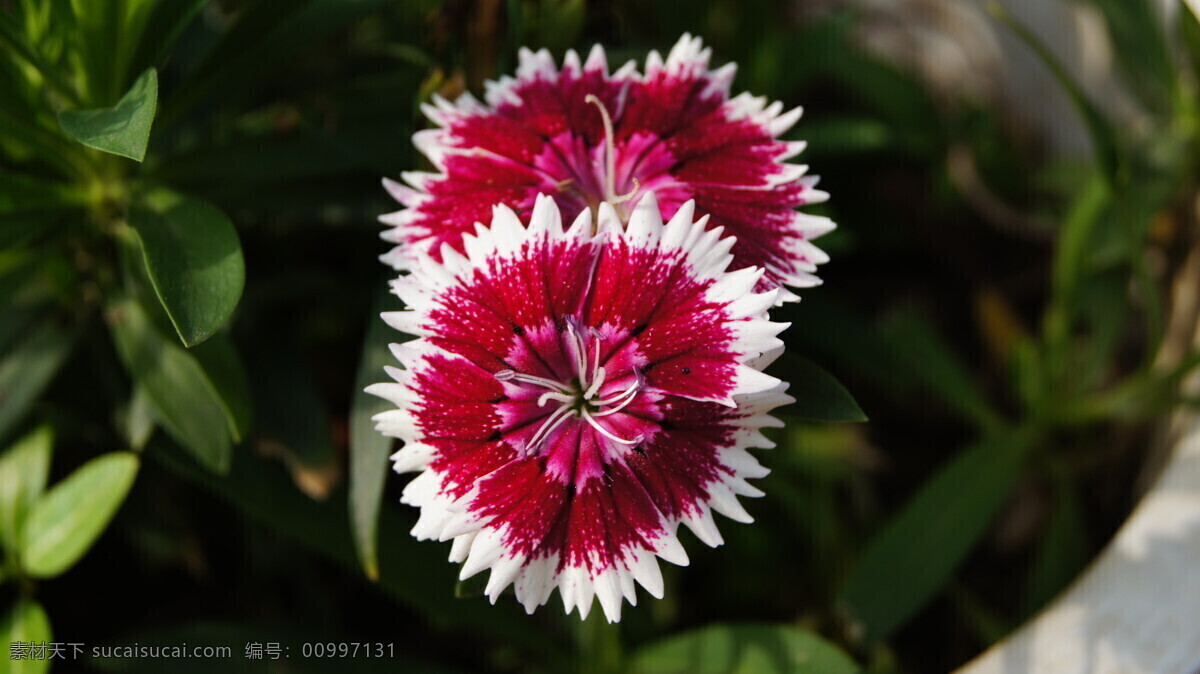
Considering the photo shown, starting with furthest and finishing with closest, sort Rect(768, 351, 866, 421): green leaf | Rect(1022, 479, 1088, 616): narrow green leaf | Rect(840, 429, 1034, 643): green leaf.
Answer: Rect(1022, 479, 1088, 616): narrow green leaf → Rect(840, 429, 1034, 643): green leaf → Rect(768, 351, 866, 421): green leaf

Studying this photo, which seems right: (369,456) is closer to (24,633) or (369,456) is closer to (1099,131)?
(24,633)

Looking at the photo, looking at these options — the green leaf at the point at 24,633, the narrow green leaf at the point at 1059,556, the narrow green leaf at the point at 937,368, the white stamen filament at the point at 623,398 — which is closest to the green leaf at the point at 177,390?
the green leaf at the point at 24,633

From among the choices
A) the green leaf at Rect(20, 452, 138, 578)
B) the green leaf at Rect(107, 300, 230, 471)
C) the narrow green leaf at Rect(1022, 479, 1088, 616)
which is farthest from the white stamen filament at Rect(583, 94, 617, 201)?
the narrow green leaf at Rect(1022, 479, 1088, 616)

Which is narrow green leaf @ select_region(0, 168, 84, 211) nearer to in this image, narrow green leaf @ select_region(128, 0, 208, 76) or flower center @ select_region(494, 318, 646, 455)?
narrow green leaf @ select_region(128, 0, 208, 76)

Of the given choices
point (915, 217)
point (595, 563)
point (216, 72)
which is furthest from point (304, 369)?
point (915, 217)

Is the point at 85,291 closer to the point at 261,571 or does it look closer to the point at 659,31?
the point at 261,571

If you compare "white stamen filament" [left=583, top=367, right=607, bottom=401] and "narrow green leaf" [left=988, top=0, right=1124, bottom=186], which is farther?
"narrow green leaf" [left=988, top=0, right=1124, bottom=186]
